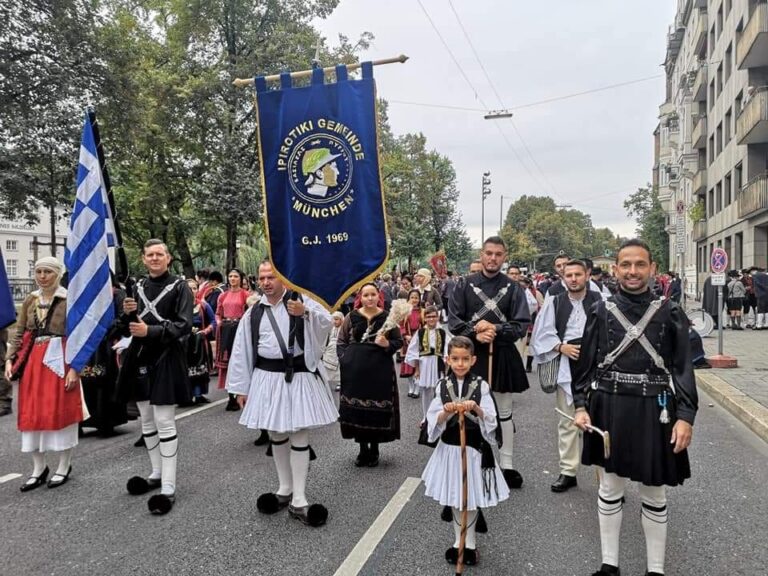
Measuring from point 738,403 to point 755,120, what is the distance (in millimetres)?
17623

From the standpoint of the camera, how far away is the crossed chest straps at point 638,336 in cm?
319

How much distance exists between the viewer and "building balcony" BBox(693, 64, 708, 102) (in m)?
33.2

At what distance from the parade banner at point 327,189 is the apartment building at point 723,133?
426 inches

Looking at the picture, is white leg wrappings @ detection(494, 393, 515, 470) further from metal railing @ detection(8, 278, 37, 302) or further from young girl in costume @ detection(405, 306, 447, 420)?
metal railing @ detection(8, 278, 37, 302)

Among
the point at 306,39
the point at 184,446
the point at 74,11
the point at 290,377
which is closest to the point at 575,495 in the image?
the point at 290,377

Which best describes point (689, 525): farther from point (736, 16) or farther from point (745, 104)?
point (736, 16)

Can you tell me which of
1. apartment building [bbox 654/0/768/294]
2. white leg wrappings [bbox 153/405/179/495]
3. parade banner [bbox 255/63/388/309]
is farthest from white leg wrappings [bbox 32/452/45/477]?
apartment building [bbox 654/0/768/294]

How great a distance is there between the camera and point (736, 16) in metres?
25.3

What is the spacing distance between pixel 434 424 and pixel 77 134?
14.3 metres

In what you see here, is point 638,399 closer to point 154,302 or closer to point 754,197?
point 154,302

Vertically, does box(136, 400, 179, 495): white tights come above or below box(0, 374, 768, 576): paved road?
above

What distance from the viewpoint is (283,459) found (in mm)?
4492

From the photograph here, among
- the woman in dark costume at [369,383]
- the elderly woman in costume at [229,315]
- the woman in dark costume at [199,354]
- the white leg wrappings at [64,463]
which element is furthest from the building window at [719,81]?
the white leg wrappings at [64,463]

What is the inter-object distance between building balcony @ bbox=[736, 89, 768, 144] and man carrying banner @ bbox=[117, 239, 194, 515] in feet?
74.1
